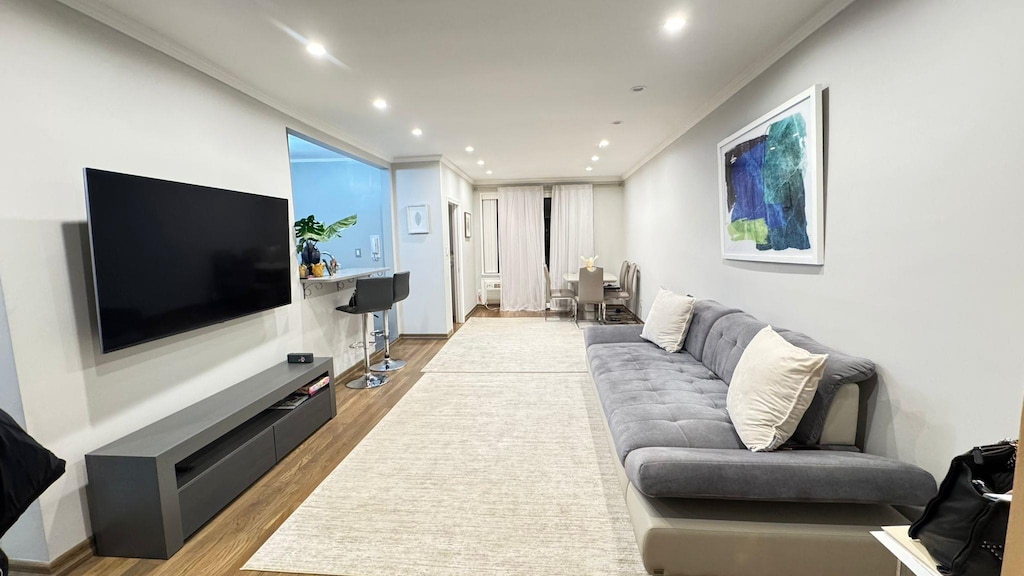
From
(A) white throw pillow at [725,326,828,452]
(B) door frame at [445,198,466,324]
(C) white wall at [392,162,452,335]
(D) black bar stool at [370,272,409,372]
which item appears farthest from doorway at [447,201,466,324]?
(A) white throw pillow at [725,326,828,452]

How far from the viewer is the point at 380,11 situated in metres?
2.04

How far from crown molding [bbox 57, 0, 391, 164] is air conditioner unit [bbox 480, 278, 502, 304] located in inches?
192

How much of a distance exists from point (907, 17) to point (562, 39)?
1533 mm

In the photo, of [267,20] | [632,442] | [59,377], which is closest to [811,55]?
[632,442]

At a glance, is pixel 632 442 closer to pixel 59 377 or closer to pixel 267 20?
pixel 59 377

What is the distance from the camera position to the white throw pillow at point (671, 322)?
10.7 feet

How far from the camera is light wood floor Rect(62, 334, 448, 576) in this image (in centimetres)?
177

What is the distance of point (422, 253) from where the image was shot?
227 inches

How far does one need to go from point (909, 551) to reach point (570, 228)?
283 inches

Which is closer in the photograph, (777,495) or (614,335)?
(777,495)

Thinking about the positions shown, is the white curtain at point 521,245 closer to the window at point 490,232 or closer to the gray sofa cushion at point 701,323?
the window at point 490,232

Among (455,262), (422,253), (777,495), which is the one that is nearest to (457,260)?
(455,262)

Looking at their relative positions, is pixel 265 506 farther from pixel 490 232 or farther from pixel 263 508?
pixel 490 232

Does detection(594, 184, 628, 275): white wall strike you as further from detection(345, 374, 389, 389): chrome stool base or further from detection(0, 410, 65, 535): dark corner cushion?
detection(0, 410, 65, 535): dark corner cushion
